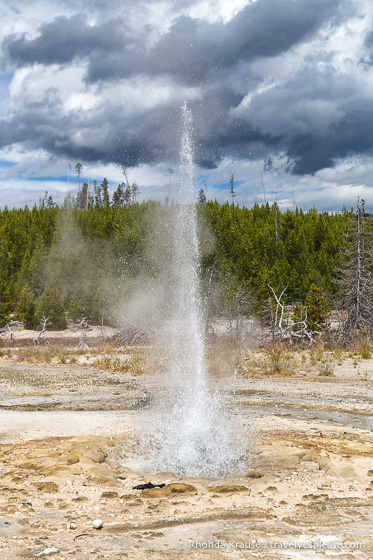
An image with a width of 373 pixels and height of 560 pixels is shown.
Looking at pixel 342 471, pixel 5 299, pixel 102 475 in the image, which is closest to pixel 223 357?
pixel 342 471

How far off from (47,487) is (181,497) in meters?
1.78

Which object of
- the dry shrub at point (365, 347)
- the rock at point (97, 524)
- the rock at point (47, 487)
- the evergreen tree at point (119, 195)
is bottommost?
the dry shrub at point (365, 347)

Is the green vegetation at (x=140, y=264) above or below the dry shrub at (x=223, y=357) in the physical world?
→ above

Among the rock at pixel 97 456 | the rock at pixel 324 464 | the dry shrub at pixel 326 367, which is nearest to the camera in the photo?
the rock at pixel 324 464

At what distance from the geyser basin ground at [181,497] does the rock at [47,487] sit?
0.05 ft

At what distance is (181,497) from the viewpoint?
638 cm

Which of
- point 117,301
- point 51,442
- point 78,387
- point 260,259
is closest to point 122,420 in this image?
point 51,442

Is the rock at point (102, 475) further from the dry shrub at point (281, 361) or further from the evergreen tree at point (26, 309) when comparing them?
the evergreen tree at point (26, 309)

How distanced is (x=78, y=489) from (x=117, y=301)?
98.7 feet

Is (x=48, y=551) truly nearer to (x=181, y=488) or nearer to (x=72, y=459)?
(x=181, y=488)

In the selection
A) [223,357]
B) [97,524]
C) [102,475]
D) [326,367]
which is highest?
[97,524]

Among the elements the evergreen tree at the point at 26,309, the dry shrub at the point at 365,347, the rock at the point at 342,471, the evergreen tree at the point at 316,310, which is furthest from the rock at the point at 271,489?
the evergreen tree at the point at 26,309

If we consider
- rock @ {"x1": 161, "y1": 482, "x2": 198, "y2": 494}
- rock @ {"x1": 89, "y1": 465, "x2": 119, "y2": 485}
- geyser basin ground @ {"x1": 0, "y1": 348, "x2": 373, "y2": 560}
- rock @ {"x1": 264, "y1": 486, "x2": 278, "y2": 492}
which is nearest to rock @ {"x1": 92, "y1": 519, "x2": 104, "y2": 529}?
geyser basin ground @ {"x1": 0, "y1": 348, "x2": 373, "y2": 560}

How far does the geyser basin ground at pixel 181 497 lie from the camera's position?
4.94m
